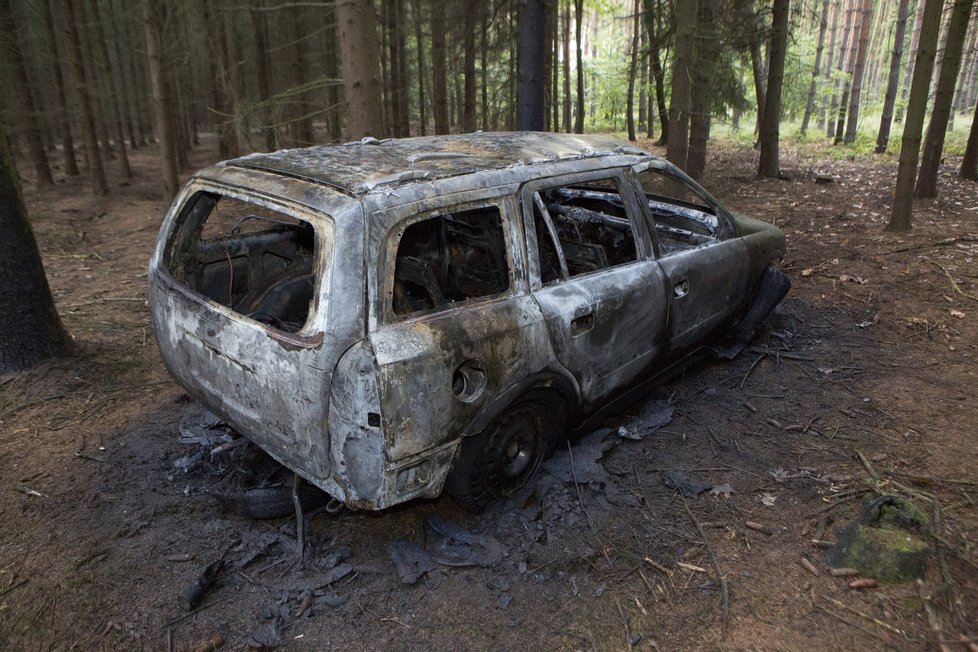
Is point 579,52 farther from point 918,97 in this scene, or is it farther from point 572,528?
point 572,528

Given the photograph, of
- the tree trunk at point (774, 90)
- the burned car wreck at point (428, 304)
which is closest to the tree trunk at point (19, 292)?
the burned car wreck at point (428, 304)

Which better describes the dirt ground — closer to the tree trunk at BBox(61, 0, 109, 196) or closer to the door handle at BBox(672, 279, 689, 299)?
the door handle at BBox(672, 279, 689, 299)

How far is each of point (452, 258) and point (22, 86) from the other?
44.4 feet

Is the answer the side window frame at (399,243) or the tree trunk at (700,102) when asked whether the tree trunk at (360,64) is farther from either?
the tree trunk at (700,102)

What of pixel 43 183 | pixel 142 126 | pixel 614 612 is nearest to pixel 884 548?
pixel 614 612

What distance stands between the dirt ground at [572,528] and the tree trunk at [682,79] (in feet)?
11.2

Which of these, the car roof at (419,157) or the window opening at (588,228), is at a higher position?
the car roof at (419,157)

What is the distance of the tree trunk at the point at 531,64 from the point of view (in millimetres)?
9328

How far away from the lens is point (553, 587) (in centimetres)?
299

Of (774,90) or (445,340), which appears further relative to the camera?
(774,90)

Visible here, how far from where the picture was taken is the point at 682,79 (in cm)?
762

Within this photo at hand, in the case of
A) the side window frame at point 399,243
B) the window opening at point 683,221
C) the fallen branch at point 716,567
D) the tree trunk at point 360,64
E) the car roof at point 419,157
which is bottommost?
the fallen branch at point 716,567

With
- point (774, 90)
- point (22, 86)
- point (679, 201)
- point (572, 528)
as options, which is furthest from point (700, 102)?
point (22, 86)

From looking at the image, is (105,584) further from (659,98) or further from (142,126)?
(142,126)
